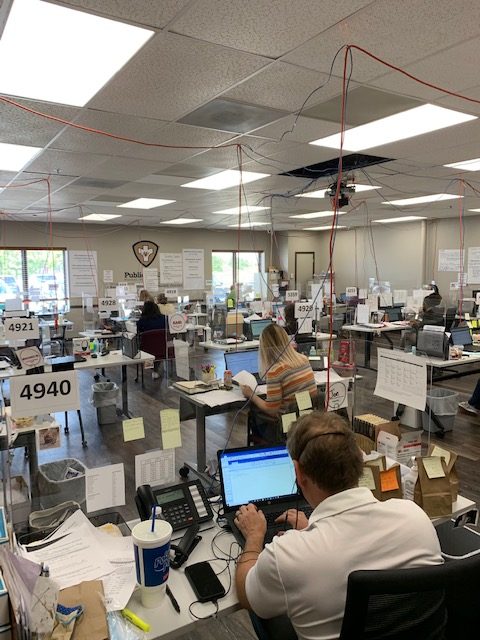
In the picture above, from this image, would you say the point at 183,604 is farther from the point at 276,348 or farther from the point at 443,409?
the point at 443,409

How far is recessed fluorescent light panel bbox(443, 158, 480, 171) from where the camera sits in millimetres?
4734

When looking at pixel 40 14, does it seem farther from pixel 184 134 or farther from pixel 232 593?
pixel 232 593

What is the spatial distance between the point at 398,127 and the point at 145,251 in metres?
9.07

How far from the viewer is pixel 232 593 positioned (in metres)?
1.45

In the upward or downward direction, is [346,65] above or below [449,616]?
above

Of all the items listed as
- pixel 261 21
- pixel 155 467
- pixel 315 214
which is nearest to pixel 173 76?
pixel 261 21

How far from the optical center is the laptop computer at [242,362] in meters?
3.89

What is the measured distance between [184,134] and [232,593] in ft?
10.1

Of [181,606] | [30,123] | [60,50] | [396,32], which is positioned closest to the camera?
[181,606]

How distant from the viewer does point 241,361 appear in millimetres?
3939

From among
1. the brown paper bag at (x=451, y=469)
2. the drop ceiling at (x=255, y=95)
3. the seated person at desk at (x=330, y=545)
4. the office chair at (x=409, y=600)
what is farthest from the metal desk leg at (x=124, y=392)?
the office chair at (x=409, y=600)

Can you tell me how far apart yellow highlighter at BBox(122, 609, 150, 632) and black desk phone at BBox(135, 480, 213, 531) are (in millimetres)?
354

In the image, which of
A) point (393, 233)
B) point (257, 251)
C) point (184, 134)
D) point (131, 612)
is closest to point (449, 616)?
point (131, 612)

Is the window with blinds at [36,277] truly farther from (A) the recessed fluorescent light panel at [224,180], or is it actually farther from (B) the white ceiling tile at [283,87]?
(B) the white ceiling tile at [283,87]
